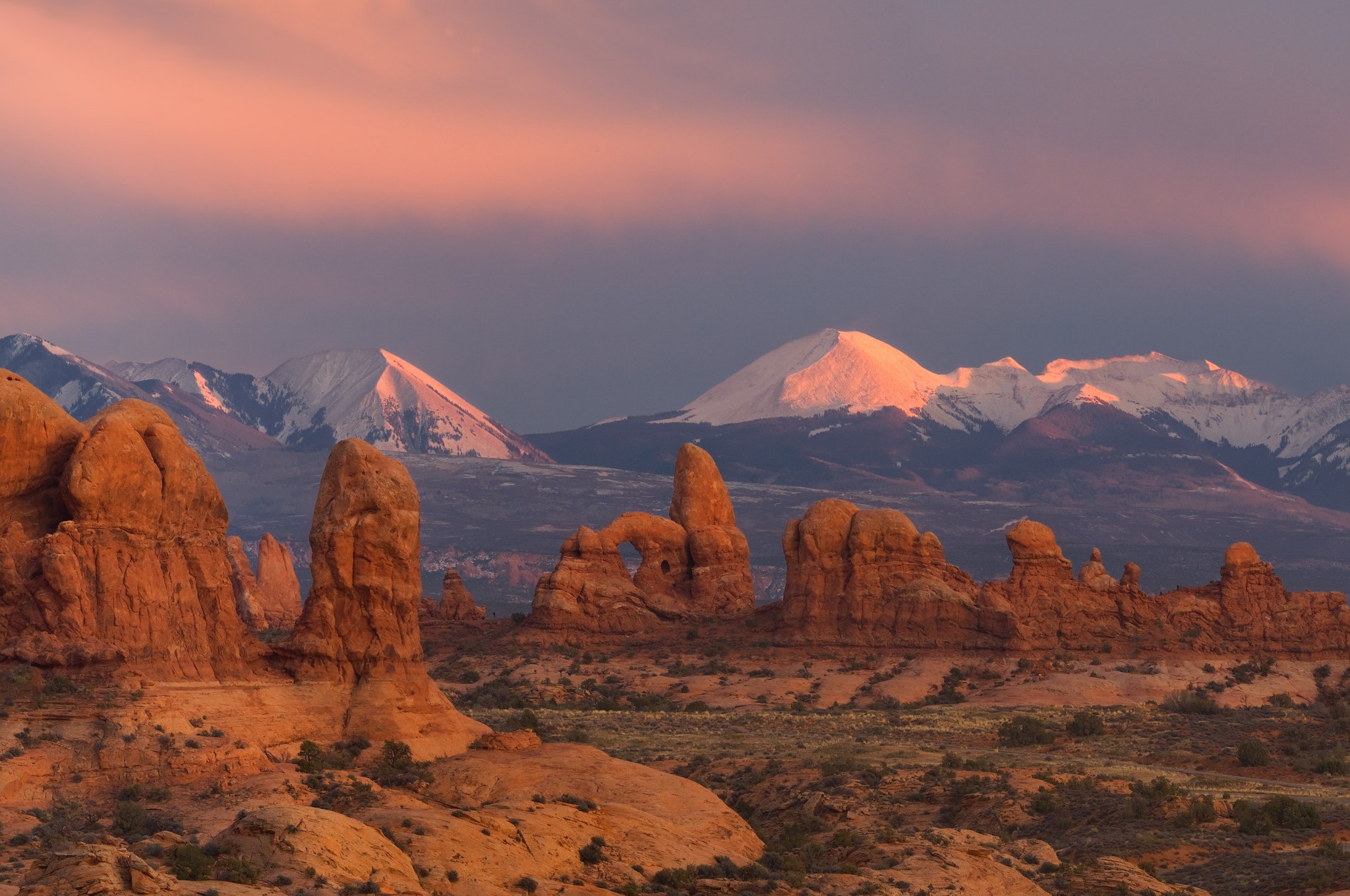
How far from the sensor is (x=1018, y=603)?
81.1m

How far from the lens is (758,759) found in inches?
1917

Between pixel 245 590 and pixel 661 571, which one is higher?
pixel 661 571

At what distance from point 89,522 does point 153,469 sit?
1802 mm

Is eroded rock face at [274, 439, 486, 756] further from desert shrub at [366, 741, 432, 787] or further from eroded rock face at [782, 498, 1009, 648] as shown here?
eroded rock face at [782, 498, 1009, 648]

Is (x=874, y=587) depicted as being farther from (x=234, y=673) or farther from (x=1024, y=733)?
(x=234, y=673)

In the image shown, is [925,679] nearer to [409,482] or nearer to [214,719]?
[409,482]

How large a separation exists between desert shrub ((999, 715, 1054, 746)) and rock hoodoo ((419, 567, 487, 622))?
4050cm

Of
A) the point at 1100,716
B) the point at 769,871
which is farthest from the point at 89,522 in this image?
the point at 1100,716

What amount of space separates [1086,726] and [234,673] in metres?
29.9

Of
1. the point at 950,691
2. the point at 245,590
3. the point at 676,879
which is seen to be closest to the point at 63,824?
the point at 676,879

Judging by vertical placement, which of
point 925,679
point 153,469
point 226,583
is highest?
point 153,469

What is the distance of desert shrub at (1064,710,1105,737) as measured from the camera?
189ft

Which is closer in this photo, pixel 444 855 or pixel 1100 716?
pixel 444 855

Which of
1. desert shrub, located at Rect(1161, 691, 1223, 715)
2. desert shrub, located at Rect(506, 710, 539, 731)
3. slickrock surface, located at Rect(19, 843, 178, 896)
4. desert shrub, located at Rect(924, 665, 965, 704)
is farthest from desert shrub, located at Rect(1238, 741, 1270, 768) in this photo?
slickrock surface, located at Rect(19, 843, 178, 896)
